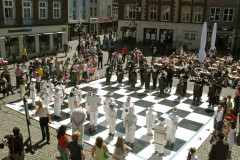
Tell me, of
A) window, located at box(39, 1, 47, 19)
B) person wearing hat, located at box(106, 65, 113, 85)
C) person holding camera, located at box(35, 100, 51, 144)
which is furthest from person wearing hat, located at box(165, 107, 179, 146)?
window, located at box(39, 1, 47, 19)

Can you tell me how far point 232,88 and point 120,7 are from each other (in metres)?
28.2

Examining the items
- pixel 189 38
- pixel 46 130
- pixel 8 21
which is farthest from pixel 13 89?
pixel 189 38

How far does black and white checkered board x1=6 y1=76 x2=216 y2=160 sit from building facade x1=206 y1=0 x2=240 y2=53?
21752mm

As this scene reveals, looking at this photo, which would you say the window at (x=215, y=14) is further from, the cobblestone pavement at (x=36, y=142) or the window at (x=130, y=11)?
the cobblestone pavement at (x=36, y=142)

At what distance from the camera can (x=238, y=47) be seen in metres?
35.3

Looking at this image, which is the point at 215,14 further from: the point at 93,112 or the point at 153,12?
the point at 93,112

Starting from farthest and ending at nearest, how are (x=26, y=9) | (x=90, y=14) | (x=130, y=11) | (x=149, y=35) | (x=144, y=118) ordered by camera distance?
(x=90, y=14)
(x=130, y=11)
(x=149, y=35)
(x=26, y=9)
(x=144, y=118)

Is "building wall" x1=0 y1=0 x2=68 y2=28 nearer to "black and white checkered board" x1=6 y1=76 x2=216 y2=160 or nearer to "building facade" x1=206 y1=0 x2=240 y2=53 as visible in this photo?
"black and white checkered board" x1=6 y1=76 x2=216 y2=160

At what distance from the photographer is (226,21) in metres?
34.4

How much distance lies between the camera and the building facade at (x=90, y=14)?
146 feet

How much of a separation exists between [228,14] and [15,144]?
113 ft

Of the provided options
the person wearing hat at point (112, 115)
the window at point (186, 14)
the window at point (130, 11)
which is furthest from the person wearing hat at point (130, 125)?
the window at point (130, 11)

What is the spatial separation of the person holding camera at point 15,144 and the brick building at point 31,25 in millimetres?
18734

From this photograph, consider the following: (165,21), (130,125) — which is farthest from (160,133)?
(165,21)
